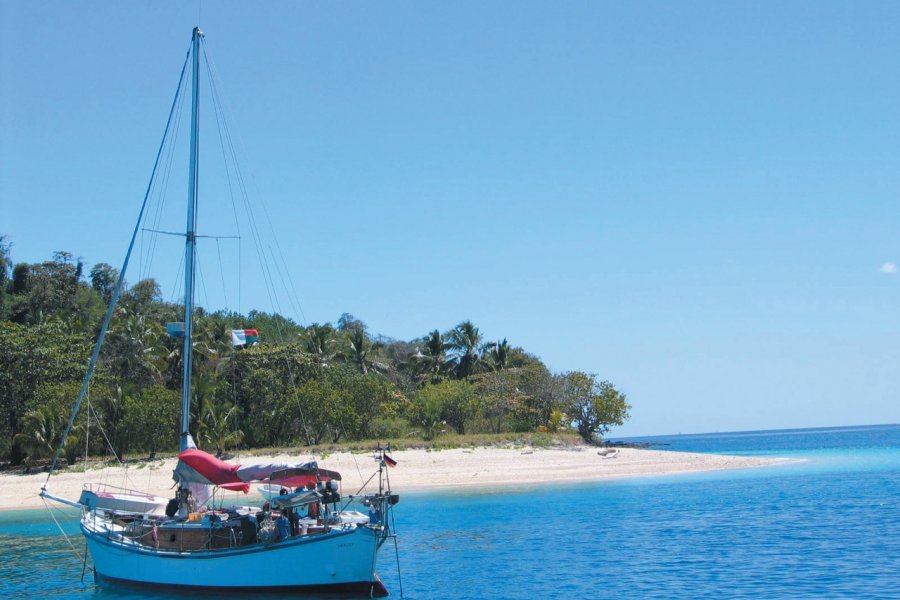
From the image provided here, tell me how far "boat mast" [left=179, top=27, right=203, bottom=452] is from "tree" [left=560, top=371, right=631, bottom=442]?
47053 mm

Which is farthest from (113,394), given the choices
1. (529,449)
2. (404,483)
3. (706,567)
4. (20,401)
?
(706,567)

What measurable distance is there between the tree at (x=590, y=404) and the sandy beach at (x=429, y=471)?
32.7ft

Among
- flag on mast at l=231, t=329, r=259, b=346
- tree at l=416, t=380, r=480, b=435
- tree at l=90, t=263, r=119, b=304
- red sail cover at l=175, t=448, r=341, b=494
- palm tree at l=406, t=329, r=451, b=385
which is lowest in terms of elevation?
red sail cover at l=175, t=448, r=341, b=494

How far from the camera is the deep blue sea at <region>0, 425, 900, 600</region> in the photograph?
21.8 m

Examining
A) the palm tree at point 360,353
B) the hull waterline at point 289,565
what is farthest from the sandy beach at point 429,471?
the palm tree at point 360,353

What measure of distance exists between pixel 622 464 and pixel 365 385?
18.1m

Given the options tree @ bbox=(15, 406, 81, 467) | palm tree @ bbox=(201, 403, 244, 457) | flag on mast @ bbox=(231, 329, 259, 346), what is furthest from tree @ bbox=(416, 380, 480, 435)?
flag on mast @ bbox=(231, 329, 259, 346)

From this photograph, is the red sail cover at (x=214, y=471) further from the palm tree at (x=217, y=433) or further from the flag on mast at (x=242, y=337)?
the palm tree at (x=217, y=433)

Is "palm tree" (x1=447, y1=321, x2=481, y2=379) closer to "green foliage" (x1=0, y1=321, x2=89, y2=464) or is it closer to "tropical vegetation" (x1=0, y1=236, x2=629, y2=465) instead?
"tropical vegetation" (x1=0, y1=236, x2=629, y2=465)

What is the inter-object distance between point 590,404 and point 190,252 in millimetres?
49117

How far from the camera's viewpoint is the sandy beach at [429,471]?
145 ft

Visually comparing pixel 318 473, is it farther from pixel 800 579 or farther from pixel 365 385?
pixel 365 385

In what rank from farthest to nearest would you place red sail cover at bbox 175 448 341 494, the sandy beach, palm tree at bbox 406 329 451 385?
palm tree at bbox 406 329 451 385 < the sandy beach < red sail cover at bbox 175 448 341 494

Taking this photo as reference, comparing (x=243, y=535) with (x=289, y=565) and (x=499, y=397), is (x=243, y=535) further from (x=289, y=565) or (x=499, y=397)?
(x=499, y=397)
